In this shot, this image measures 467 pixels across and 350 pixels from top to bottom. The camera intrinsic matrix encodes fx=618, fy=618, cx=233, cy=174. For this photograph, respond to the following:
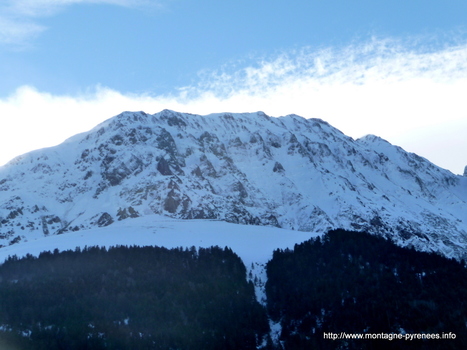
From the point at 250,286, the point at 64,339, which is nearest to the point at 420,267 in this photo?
the point at 250,286

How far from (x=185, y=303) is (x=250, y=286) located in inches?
646

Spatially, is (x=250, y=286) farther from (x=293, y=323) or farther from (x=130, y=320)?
(x=130, y=320)

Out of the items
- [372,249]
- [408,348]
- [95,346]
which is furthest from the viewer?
[372,249]

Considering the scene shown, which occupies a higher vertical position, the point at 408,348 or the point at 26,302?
the point at 26,302

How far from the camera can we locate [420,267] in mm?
134875

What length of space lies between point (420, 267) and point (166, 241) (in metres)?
65.7

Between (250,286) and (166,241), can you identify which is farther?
(166,241)

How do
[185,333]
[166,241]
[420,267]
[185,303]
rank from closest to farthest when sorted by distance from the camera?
1. [185,333]
2. [185,303]
3. [420,267]
4. [166,241]

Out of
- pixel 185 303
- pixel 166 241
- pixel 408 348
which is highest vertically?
pixel 166 241

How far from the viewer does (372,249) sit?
146000 mm

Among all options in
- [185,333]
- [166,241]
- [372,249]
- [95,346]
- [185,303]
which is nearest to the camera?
[95,346]

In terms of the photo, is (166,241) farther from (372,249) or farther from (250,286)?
(372,249)

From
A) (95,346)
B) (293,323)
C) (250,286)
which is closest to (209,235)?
(250,286)

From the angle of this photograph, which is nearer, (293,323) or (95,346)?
(95,346)
